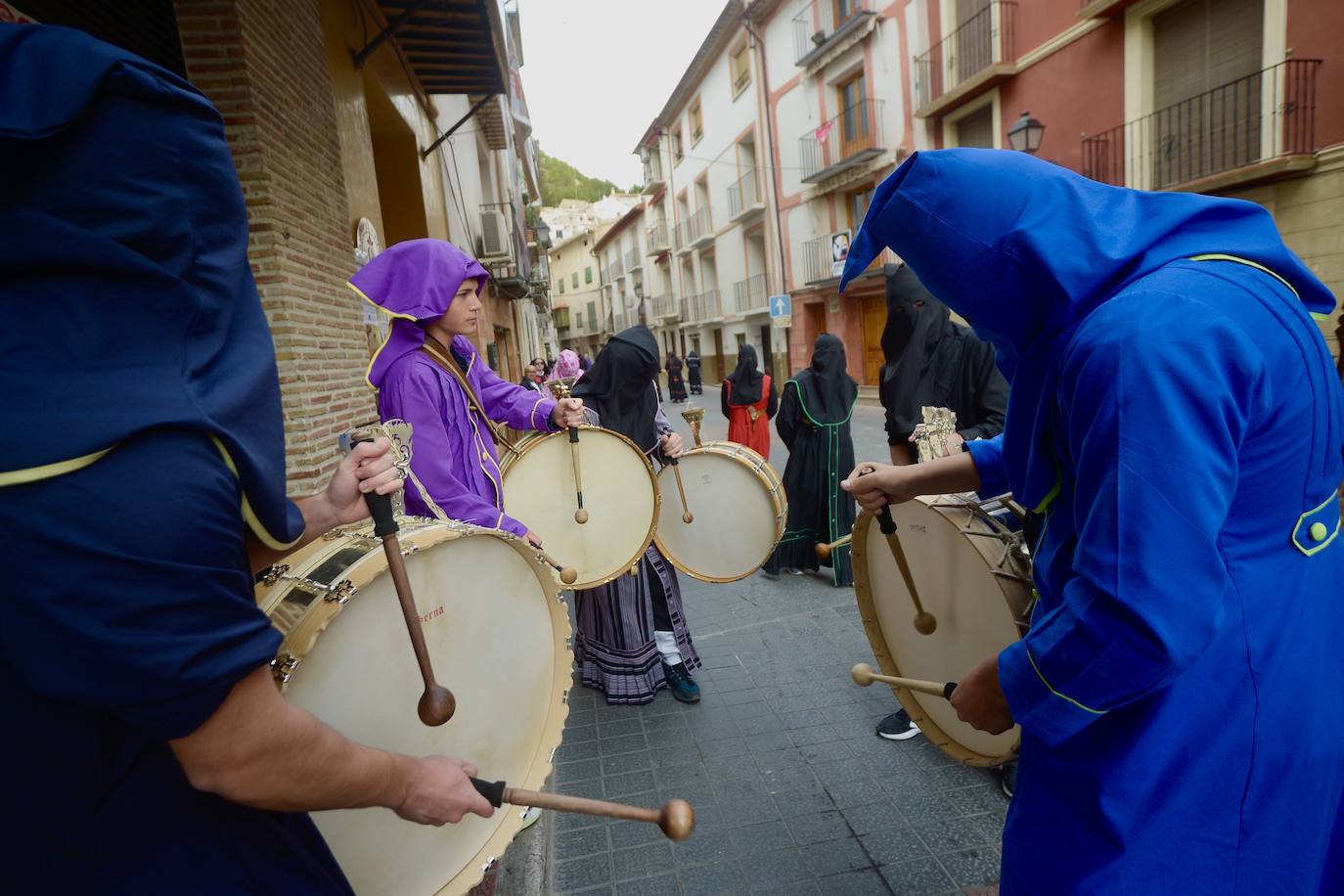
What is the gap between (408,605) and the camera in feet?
4.19

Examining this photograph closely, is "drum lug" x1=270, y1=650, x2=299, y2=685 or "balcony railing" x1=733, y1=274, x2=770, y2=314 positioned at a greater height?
"balcony railing" x1=733, y1=274, x2=770, y2=314

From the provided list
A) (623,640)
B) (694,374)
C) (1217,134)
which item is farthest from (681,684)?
(694,374)

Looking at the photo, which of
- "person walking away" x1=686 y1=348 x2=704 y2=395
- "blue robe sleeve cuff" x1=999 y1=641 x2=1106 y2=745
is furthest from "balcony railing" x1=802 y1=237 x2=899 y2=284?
"blue robe sleeve cuff" x1=999 y1=641 x2=1106 y2=745

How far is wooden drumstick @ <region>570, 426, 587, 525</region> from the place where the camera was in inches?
127

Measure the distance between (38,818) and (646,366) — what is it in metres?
3.34

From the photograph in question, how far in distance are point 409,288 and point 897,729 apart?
2.76 metres

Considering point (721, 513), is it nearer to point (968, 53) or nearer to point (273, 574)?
point (273, 574)

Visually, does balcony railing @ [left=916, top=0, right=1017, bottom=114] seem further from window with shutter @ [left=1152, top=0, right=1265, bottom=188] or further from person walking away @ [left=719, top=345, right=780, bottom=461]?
person walking away @ [left=719, top=345, right=780, bottom=461]

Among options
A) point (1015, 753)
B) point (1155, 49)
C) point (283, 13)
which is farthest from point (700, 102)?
point (1015, 753)

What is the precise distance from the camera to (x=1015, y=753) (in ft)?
6.00

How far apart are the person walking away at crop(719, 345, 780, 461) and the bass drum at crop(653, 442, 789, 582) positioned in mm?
3243

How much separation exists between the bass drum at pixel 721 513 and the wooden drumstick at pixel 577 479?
2.50 feet

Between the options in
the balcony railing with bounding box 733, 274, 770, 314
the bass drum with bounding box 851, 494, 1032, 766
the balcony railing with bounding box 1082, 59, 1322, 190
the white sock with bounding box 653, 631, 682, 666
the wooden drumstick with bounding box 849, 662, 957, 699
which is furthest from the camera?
the balcony railing with bounding box 733, 274, 770, 314

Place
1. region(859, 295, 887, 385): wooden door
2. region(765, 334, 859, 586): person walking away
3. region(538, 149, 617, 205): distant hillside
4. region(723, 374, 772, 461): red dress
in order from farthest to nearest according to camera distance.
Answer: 1. region(538, 149, 617, 205): distant hillside
2. region(859, 295, 887, 385): wooden door
3. region(723, 374, 772, 461): red dress
4. region(765, 334, 859, 586): person walking away
